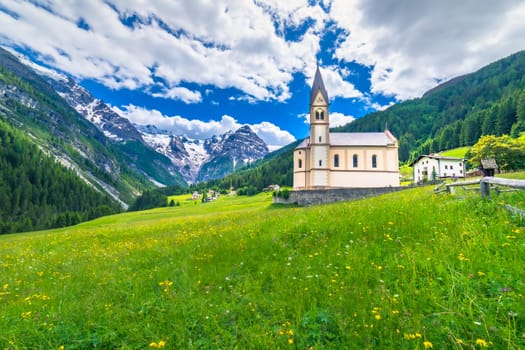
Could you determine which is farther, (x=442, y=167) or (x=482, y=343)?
(x=442, y=167)

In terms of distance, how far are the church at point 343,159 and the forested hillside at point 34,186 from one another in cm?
13486

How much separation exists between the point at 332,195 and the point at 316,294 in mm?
34305

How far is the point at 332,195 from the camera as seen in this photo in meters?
38.2

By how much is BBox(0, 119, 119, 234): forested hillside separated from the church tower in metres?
134

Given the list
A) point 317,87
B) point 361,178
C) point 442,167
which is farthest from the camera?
point 442,167

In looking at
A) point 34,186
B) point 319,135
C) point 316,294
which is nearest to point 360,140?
point 319,135

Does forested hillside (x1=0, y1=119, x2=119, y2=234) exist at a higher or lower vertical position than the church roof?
lower

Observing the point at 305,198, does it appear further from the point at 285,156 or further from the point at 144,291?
the point at 285,156

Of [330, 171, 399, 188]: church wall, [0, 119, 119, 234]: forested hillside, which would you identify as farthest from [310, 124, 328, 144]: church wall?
[0, 119, 119, 234]: forested hillside

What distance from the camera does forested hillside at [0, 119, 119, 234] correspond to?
5768 inches

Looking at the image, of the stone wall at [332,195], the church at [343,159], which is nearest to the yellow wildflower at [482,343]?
the stone wall at [332,195]

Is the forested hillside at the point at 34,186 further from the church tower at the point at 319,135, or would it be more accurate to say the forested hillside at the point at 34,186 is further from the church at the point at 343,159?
the church at the point at 343,159

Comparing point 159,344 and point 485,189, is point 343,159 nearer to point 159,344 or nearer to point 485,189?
point 485,189

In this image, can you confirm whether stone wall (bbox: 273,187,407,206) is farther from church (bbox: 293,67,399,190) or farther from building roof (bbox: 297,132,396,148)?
building roof (bbox: 297,132,396,148)
